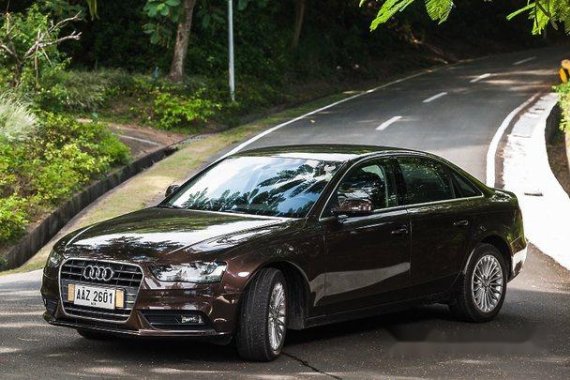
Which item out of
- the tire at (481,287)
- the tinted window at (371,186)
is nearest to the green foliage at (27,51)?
the tire at (481,287)

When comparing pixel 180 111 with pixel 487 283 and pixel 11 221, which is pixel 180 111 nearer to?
pixel 11 221

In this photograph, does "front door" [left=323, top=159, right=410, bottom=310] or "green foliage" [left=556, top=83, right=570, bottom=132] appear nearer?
"front door" [left=323, top=159, right=410, bottom=310]

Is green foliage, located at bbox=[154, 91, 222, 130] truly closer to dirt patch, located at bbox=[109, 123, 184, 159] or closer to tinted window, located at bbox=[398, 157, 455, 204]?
dirt patch, located at bbox=[109, 123, 184, 159]

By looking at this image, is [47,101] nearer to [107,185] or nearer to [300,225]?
[107,185]

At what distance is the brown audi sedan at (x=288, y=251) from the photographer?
25.3ft

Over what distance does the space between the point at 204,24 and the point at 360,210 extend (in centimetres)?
2142

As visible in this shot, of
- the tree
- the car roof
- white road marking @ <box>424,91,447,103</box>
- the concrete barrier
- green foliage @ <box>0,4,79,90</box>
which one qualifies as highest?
the tree

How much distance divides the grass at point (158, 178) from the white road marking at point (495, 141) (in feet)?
17.3

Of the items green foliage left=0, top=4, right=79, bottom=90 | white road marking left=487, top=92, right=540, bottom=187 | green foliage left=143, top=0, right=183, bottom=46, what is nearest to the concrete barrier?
green foliage left=0, top=4, right=79, bottom=90

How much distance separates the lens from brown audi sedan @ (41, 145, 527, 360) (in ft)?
25.3

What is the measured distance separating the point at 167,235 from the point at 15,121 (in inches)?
510

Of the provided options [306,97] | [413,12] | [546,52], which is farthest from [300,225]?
[546,52]

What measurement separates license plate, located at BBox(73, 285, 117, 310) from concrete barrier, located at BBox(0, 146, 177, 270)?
7.42m

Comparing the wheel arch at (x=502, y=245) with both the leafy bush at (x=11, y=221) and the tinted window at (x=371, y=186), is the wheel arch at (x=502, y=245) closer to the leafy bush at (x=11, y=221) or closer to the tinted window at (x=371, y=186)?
the tinted window at (x=371, y=186)
